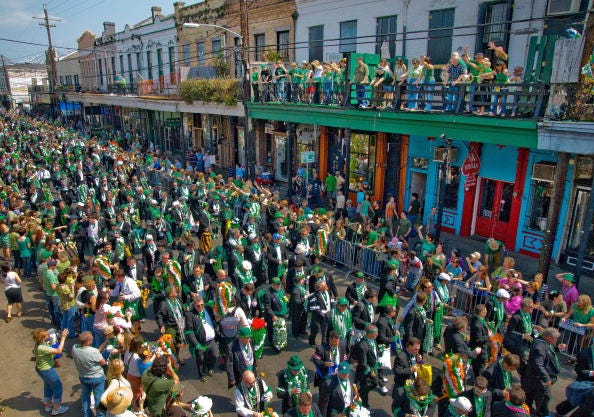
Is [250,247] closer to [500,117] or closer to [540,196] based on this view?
[500,117]

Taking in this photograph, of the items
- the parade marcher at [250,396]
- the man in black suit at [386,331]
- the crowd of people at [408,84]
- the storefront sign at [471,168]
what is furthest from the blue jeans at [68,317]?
the storefront sign at [471,168]

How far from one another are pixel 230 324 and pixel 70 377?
314 cm

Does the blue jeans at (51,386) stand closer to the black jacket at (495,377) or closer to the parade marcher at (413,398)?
the parade marcher at (413,398)

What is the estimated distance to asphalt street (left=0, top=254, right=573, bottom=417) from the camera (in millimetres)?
6973

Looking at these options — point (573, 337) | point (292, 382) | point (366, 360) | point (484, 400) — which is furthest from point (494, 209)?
point (292, 382)

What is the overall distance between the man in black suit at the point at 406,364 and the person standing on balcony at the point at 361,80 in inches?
366

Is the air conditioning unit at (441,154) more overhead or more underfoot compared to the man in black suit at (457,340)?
more overhead

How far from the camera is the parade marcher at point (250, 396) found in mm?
5328

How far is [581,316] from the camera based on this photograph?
7566 mm

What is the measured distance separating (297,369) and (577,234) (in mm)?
10429

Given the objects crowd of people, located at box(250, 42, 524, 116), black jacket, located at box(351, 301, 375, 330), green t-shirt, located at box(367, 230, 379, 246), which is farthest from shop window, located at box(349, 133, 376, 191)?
black jacket, located at box(351, 301, 375, 330)

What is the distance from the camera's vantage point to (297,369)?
5598 millimetres

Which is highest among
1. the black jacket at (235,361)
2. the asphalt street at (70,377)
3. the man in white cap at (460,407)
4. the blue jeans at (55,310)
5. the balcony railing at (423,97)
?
the balcony railing at (423,97)

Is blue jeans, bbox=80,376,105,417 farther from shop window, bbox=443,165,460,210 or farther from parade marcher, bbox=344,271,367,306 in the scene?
shop window, bbox=443,165,460,210
